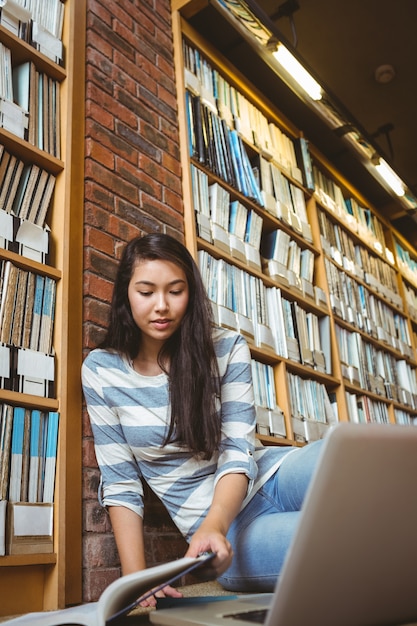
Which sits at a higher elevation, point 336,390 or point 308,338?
point 308,338

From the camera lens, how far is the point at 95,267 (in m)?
1.66

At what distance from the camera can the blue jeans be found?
118cm

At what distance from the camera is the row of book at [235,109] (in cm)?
257

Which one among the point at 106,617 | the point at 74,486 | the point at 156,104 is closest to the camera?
the point at 106,617

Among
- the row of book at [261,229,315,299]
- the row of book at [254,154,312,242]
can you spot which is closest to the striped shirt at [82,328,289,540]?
the row of book at [261,229,315,299]

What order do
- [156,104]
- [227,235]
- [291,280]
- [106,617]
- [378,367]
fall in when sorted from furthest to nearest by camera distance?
[378,367] → [291,280] → [227,235] → [156,104] → [106,617]

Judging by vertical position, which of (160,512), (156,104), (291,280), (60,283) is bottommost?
(160,512)

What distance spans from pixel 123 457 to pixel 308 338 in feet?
5.22

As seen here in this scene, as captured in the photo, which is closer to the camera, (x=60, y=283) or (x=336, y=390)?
(x=60, y=283)

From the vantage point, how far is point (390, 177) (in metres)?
3.47

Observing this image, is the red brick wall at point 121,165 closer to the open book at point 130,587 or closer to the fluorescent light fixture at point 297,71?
the fluorescent light fixture at point 297,71

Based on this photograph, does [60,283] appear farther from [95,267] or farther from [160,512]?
[160,512]

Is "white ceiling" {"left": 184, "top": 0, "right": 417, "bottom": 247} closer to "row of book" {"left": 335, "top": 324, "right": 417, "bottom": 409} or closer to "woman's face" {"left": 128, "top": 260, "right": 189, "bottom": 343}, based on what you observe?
"row of book" {"left": 335, "top": 324, "right": 417, "bottom": 409}

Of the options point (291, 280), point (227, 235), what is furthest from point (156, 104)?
point (291, 280)
